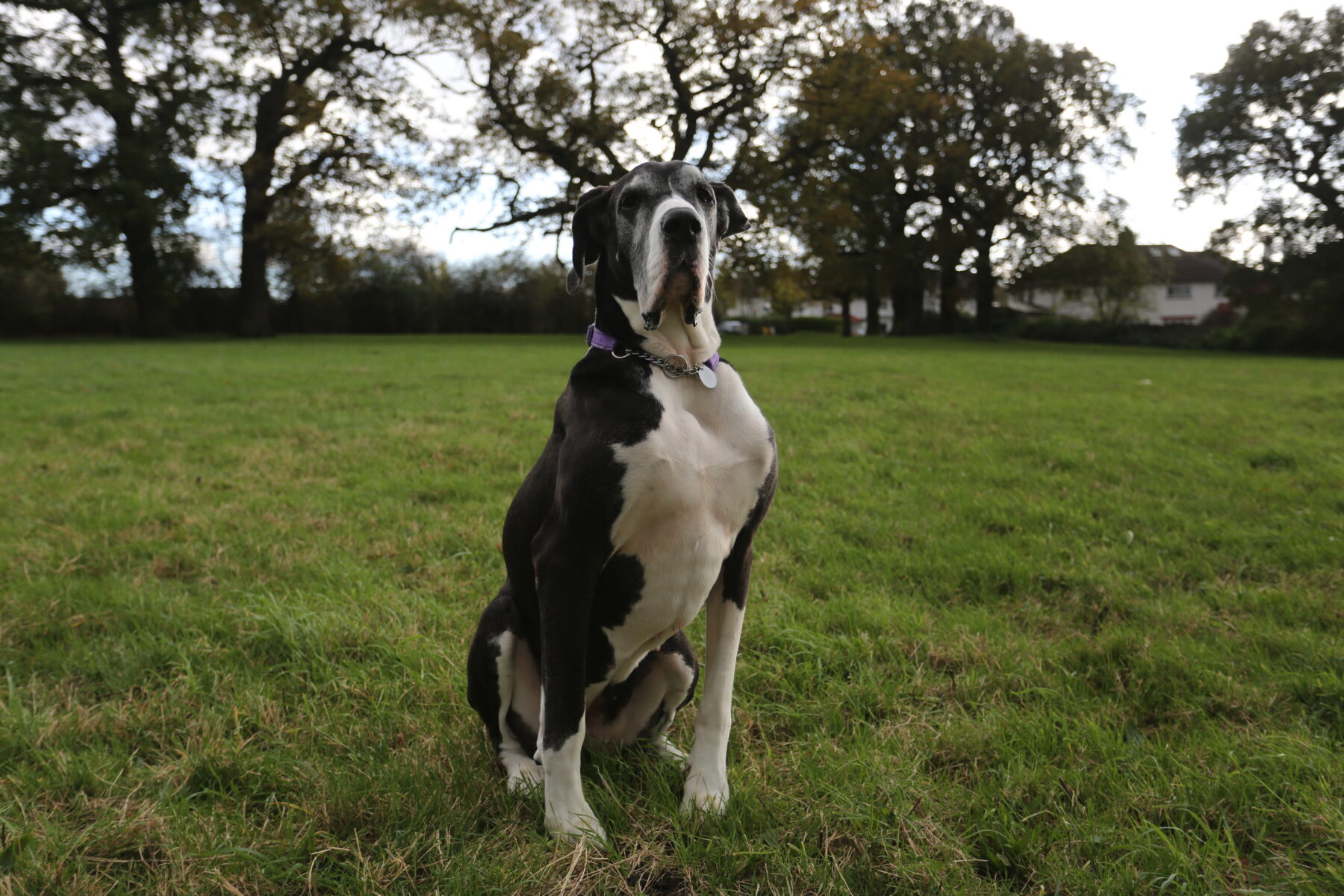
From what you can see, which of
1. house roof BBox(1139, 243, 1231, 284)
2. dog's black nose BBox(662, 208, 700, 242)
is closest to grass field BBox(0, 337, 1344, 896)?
dog's black nose BBox(662, 208, 700, 242)

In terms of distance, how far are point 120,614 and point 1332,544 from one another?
573 centimetres

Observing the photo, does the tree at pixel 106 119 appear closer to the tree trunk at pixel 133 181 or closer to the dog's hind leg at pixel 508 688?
the tree trunk at pixel 133 181

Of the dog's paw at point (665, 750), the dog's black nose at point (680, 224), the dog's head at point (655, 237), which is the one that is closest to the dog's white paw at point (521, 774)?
the dog's paw at point (665, 750)

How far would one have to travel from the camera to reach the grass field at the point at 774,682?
1.88 metres

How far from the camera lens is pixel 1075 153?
99.5 feet

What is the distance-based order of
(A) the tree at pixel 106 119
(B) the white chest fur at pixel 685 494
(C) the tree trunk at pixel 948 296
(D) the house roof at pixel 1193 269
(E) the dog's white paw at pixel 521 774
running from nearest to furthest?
(B) the white chest fur at pixel 685 494, (E) the dog's white paw at pixel 521 774, (A) the tree at pixel 106 119, (C) the tree trunk at pixel 948 296, (D) the house roof at pixel 1193 269

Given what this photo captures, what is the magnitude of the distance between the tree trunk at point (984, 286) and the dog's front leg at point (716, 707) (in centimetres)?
3192

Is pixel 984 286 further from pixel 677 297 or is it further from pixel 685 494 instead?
pixel 685 494

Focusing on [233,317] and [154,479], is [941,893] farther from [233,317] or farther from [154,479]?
[233,317]

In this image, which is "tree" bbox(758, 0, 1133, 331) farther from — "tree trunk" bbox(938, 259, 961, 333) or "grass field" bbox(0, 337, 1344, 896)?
"grass field" bbox(0, 337, 1344, 896)

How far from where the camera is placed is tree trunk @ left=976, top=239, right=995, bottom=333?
31.1m

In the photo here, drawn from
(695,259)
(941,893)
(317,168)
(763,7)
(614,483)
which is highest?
(763,7)

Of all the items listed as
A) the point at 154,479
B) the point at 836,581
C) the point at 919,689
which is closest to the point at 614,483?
the point at 919,689

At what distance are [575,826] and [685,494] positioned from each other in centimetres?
87
